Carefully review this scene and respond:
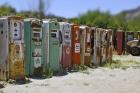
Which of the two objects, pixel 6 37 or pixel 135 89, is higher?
pixel 6 37

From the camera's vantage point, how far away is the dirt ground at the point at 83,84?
12.1 metres

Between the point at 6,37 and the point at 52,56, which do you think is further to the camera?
the point at 52,56

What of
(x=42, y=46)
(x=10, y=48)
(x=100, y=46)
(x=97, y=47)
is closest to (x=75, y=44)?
(x=97, y=47)

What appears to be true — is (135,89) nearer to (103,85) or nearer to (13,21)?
(103,85)

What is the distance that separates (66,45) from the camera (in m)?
17.0

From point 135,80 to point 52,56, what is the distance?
3.10 metres

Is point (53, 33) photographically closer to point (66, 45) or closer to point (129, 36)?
point (66, 45)

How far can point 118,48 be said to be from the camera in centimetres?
3478

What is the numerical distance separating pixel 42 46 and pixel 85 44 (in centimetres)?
456

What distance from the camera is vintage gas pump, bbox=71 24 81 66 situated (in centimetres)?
1791

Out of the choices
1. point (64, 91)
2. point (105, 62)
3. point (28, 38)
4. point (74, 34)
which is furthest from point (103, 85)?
point (105, 62)

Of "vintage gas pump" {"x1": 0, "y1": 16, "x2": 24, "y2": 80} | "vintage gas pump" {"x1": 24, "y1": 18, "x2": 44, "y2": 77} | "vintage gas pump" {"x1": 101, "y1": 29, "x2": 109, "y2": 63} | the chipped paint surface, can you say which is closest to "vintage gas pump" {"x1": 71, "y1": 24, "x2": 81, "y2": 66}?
the chipped paint surface

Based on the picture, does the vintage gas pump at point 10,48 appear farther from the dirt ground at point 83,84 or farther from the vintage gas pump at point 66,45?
the vintage gas pump at point 66,45

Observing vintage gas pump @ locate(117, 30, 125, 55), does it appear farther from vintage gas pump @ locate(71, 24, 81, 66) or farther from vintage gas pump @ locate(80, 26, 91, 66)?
vintage gas pump @ locate(71, 24, 81, 66)
